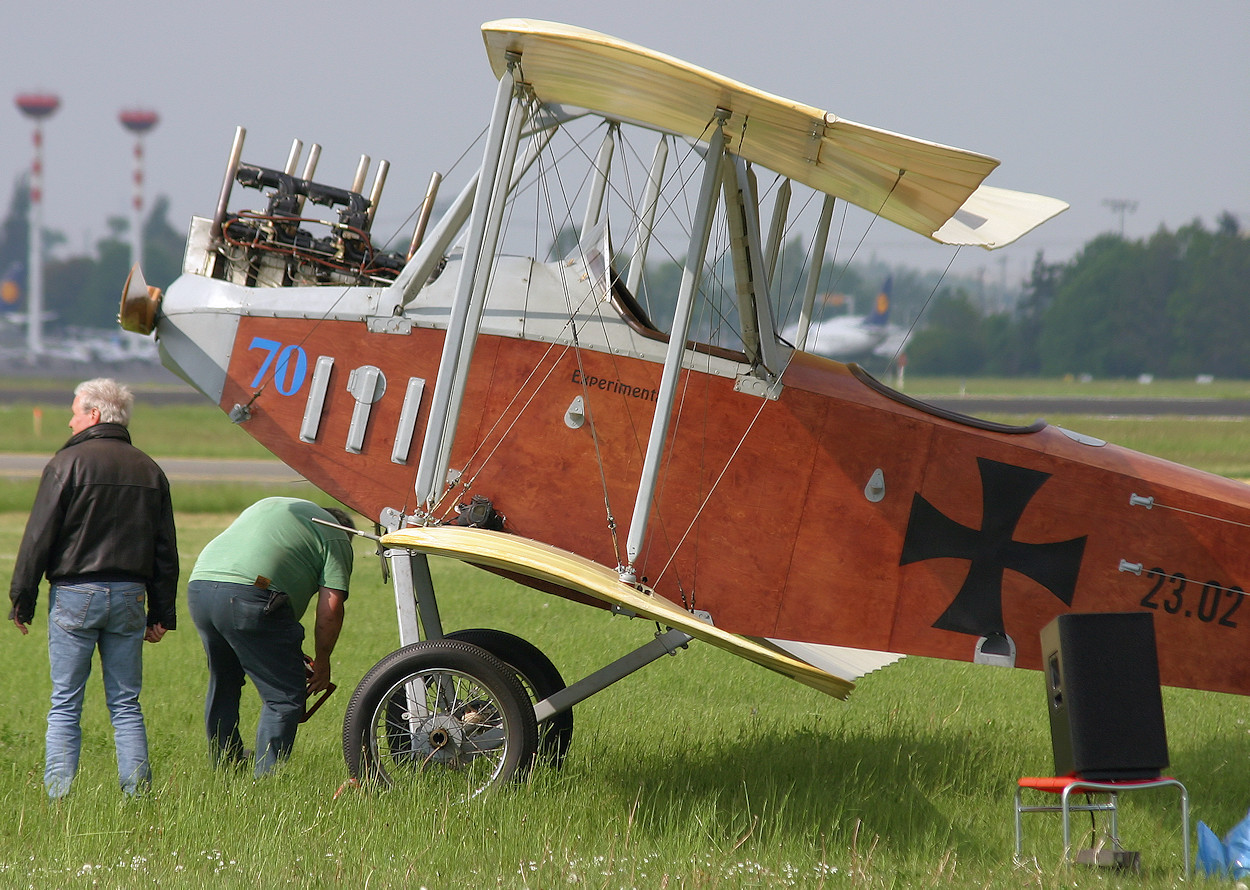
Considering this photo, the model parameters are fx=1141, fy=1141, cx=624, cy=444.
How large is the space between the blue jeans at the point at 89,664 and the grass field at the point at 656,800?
0.13m

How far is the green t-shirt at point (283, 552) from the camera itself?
5.39 meters

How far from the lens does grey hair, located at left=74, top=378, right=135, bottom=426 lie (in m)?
5.07

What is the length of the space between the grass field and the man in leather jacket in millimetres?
277

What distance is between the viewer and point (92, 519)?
4.91 metres

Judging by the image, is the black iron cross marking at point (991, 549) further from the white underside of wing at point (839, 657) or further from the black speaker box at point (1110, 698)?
the black speaker box at point (1110, 698)

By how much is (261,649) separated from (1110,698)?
12.3 ft

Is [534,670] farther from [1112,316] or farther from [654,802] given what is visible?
[1112,316]

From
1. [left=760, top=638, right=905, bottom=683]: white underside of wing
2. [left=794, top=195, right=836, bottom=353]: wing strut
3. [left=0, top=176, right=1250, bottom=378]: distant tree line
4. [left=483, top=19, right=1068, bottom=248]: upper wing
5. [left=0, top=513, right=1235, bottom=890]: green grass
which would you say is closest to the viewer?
[left=0, top=513, right=1235, bottom=890]: green grass

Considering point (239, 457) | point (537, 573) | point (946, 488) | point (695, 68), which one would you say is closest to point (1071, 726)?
point (946, 488)

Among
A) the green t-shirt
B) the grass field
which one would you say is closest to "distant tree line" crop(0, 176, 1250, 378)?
the grass field

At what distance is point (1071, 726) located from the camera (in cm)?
457

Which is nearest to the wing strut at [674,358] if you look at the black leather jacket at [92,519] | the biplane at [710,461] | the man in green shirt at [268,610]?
the biplane at [710,461]

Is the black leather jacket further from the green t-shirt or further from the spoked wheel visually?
the spoked wheel

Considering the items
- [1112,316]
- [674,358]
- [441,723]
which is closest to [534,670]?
[441,723]
